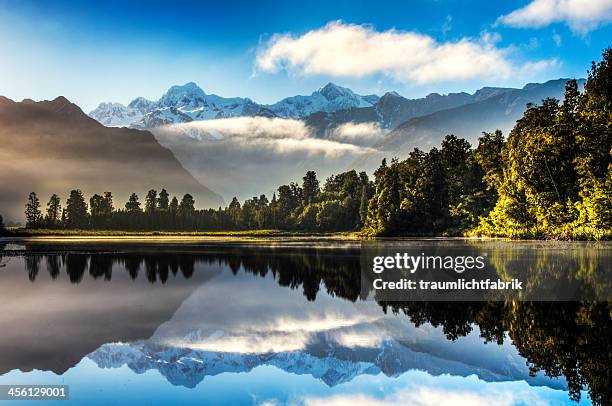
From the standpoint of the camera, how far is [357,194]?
587 ft

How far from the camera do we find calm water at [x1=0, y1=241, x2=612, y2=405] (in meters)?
12.6

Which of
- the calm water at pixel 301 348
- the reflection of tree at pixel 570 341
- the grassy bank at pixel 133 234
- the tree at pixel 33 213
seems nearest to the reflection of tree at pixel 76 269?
the calm water at pixel 301 348

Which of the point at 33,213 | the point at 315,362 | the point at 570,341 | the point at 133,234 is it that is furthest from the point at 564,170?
the point at 33,213

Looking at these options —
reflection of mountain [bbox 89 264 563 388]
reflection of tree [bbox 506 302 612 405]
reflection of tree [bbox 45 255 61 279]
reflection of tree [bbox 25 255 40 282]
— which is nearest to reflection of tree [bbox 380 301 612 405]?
reflection of tree [bbox 506 302 612 405]

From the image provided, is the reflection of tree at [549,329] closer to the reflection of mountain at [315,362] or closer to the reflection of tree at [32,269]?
the reflection of mountain at [315,362]

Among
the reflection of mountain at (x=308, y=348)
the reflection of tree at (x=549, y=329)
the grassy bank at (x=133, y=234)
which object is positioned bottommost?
the grassy bank at (x=133, y=234)

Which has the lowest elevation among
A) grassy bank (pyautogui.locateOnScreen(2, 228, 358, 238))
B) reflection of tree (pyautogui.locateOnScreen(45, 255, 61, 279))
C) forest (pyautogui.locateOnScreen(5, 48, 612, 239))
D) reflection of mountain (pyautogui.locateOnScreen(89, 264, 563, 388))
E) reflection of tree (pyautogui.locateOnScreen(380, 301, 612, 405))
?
grassy bank (pyautogui.locateOnScreen(2, 228, 358, 238))

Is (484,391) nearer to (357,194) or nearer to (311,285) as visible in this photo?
(311,285)

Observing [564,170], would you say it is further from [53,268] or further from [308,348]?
[308,348]

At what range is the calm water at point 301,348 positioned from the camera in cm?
1260

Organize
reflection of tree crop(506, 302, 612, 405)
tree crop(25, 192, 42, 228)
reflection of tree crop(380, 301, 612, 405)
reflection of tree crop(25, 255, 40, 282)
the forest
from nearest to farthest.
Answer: reflection of tree crop(506, 302, 612, 405)
reflection of tree crop(380, 301, 612, 405)
reflection of tree crop(25, 255, 40, 282)
the forest
tree crop(25, 192, 42, 228)

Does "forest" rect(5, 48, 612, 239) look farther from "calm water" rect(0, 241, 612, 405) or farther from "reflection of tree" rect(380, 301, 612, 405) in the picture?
"reflection of tree" rect(380, 301, 612, 405)

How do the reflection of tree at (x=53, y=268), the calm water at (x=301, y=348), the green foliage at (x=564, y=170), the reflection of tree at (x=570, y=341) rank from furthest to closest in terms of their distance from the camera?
1. the green foliage at (x=564, y=170)
2. the reflection of tree at (x=53, y=268)
3. the calm water at (x=301, y=348)
4. the reflection of tree at (x=570, y=341)

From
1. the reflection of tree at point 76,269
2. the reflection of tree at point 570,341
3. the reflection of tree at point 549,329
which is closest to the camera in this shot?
the reflection of tree at point 570,341
